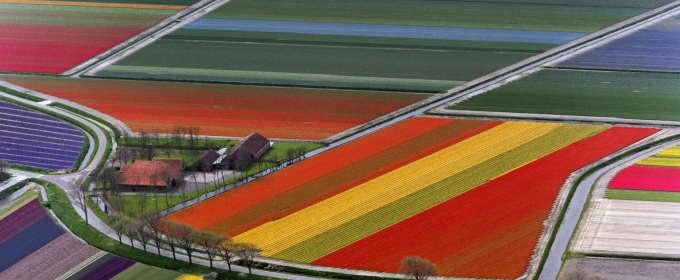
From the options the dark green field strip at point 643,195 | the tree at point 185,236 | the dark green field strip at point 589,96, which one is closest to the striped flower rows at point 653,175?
the dark green field strip at point 643,195

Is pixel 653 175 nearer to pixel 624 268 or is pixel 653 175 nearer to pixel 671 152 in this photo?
pixel 671 152

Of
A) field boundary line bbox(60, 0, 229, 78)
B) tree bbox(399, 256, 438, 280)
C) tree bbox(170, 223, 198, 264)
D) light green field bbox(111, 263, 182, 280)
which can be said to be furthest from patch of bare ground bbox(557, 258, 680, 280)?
field boundary line bbox(60, 0, 229, 78)

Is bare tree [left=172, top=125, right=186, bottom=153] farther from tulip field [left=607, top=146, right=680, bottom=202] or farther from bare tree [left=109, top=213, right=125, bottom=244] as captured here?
tulip field [left=607, top=146, right=680, bottom=202]

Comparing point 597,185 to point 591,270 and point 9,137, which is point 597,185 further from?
point 9,137

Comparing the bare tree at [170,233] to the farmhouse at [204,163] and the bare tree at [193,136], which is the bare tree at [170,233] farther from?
the bare tree at [193,136]

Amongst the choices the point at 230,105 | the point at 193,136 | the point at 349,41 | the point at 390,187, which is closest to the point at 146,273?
the point at 390,187

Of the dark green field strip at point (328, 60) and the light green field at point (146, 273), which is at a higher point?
the dark green field strip at point (328, 60)
